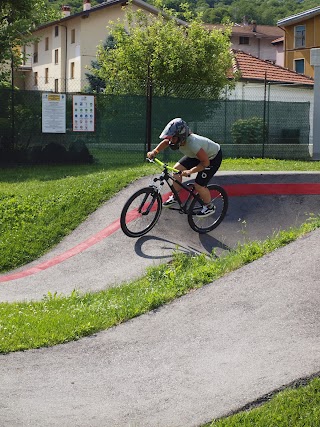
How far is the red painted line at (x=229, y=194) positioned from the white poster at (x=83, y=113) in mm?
5661

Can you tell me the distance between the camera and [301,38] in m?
57.7

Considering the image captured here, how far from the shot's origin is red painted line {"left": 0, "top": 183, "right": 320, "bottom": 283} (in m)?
11.0

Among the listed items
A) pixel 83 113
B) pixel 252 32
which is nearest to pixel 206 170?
pixel 83 113

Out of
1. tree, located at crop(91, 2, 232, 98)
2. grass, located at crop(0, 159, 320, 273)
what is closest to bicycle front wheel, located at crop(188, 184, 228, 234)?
grass, located at crop(0, 159, 320, 273)

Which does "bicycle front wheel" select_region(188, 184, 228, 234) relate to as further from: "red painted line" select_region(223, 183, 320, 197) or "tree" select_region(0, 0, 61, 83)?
"tree" select_region(0, 0, 61, 83)

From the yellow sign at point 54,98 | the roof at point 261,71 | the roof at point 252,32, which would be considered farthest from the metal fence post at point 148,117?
the roof at point 252,32

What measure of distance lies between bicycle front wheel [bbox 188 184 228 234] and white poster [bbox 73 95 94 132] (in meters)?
6.71

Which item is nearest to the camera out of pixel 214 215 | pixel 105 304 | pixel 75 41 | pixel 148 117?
pixel 105 304

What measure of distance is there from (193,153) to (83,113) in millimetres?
A: 7234

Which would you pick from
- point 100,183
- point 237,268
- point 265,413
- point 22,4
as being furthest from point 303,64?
point 265,413

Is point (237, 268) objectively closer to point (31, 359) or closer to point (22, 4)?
point (31, 359)

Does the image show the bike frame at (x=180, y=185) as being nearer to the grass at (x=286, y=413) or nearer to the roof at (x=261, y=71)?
the grass at (x=286, y=413)

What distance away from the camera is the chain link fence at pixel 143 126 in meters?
17.3

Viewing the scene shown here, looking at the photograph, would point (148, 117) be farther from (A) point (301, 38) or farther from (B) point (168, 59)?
(A) point (301, 38)
